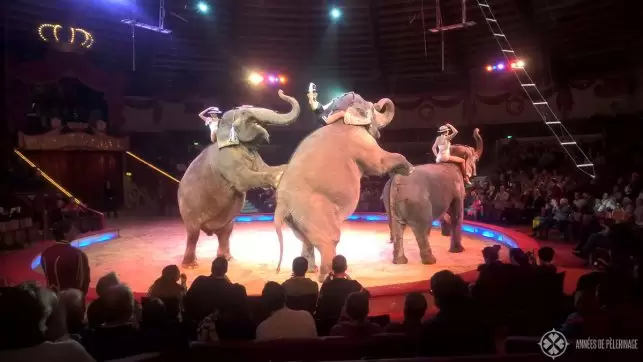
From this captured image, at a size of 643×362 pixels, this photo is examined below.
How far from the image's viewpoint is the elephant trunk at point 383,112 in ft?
24.9

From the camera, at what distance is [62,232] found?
5.15 m

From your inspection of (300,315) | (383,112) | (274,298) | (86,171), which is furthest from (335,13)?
(300,315)

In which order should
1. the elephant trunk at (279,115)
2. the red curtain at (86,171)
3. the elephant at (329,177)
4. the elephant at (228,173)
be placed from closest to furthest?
1. the elephant at (329,177)
2. the elephant trunk at (279,115)
3. the elephant at (228,173)
4. the red curtain at (86,171)

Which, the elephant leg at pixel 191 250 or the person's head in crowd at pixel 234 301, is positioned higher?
the person's head in crowd at pixel 234 301

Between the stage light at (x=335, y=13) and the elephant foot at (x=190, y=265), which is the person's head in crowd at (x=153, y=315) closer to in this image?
the elephant foot at (x=190, y=265)

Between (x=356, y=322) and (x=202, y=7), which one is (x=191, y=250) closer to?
(x=356, y=322)

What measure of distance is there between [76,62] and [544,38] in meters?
15.6

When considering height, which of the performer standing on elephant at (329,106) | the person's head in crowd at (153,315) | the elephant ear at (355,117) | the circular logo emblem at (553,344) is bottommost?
the person's head in crowd at (153,315)

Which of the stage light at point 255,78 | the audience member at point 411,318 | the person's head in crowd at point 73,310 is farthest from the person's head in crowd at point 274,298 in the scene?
the stage light at point 255,78

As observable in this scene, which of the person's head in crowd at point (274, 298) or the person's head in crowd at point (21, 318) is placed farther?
the person's head in crowd at point (274, 298)

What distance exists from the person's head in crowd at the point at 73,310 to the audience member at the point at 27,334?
112 centimetres

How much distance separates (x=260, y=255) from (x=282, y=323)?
19.2 feet

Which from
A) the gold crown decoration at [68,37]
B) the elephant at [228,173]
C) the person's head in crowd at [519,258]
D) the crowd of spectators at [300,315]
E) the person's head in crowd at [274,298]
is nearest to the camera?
the crowd of spectators at [300,315]

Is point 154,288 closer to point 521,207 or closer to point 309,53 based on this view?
point 521,207
